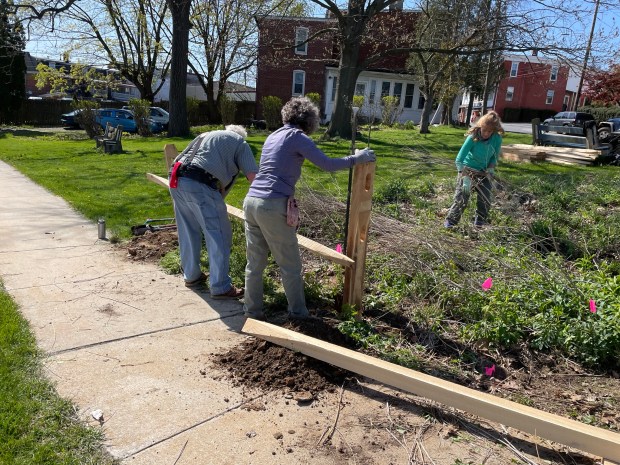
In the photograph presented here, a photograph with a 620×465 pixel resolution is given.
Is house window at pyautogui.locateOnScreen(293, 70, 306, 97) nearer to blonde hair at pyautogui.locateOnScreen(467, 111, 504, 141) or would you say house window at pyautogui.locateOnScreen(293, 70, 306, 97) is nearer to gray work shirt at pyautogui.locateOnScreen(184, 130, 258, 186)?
blonde hair at pyautogui.locateOnScreen(467, 111, 504, 141)

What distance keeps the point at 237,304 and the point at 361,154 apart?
187 cm

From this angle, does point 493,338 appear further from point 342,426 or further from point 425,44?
point 425,44

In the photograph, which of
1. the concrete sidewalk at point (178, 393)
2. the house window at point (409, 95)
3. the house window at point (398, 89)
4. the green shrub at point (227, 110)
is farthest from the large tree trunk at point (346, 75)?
the house window at point (409, 95)

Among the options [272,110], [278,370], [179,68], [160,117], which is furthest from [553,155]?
[160,117]

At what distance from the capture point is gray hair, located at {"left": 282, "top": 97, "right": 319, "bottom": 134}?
3.87 m

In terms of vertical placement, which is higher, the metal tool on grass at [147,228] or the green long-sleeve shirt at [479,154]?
the green long-sleeve shirt at [479,154]

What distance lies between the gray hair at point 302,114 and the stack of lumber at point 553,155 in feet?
34.3

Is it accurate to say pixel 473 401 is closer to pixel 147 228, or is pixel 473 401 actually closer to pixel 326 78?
pixel 147 228

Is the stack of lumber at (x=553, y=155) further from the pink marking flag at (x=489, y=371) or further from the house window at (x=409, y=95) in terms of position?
the house window at (x=409, y=95)

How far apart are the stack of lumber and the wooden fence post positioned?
10.1 m

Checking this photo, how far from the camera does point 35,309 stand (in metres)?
4.47

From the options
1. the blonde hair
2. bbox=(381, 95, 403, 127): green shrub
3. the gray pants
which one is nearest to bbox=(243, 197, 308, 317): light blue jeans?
the gray pants

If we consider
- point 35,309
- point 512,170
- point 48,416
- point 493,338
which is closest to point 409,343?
point 493,338

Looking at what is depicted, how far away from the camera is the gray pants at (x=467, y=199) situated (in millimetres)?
6723
